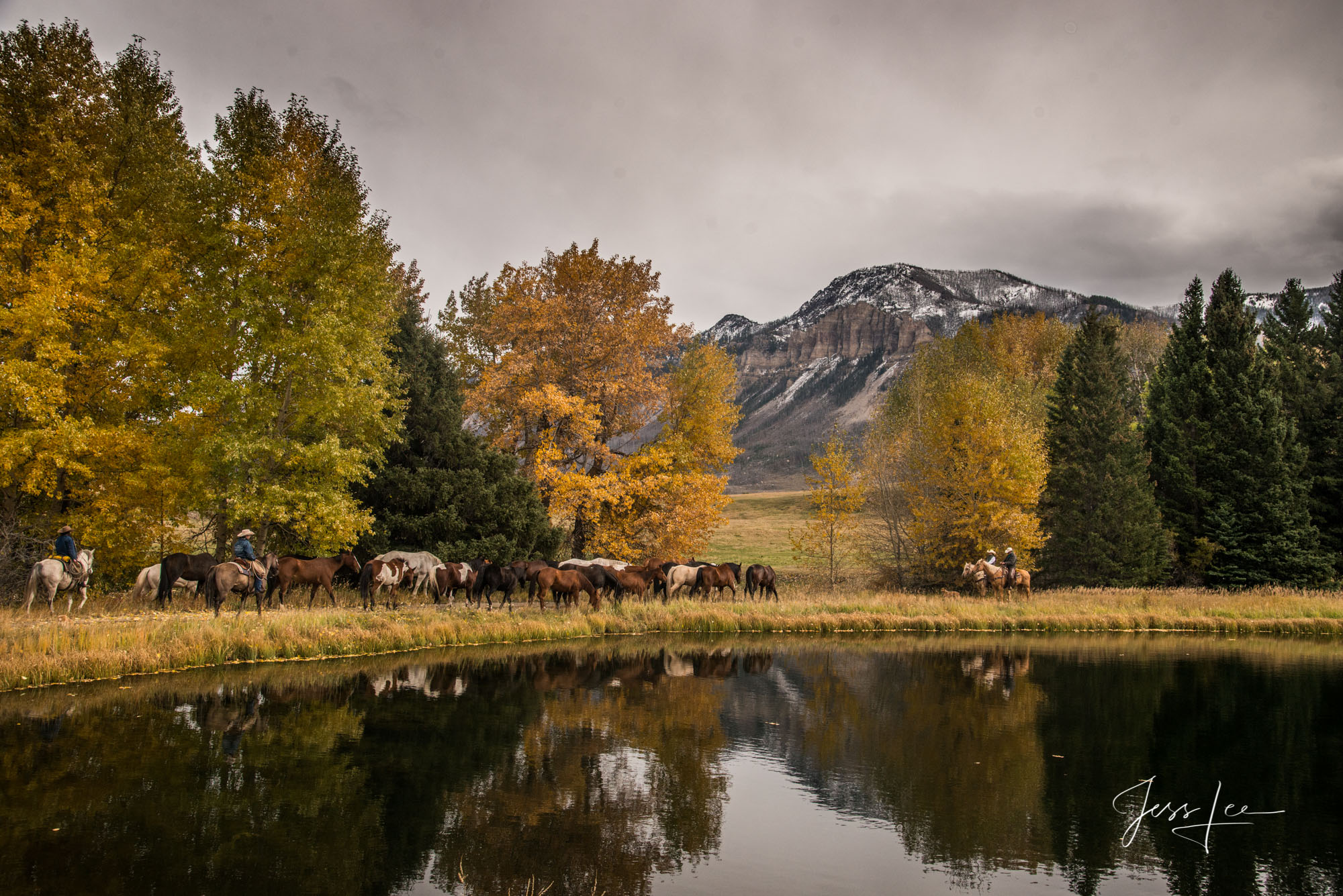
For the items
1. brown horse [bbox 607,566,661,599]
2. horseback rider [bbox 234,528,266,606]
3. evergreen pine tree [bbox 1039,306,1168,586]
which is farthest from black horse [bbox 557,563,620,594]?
evergreen pine tree [bbox 1039,306,1168,586]

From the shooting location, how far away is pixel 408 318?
40.0 metres

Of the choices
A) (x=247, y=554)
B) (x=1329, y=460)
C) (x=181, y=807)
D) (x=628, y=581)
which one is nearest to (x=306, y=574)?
(x=247, y=554)

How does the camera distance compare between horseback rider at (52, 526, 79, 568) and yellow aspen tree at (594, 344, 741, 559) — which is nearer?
horseback rider at (52, 526, 79, 568)

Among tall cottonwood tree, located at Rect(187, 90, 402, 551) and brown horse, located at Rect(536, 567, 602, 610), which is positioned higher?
tall cottonwood tree, located at Rect(187, 90, 402, 551)

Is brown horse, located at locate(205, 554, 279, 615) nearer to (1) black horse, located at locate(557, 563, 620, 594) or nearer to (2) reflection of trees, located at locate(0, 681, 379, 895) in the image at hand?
(2) reflection of trees, located at locate(0, 681, 379, 895)

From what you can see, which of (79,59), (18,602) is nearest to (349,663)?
(18,602)

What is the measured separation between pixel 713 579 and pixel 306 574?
56.0ft

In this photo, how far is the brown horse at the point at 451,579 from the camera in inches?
1217

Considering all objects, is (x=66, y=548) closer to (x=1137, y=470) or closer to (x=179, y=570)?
Answer: (x=179, y=570)

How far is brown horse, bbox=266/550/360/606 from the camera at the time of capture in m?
26.6

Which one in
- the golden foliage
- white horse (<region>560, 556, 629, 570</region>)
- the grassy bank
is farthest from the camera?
the golden foliage

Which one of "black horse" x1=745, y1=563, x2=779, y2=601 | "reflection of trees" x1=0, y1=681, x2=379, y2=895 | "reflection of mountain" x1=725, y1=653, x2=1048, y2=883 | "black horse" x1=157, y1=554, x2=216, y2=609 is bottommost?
"reflection of mountain" x1=725, y1=653, x2=1048, y2=883

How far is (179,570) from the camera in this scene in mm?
25031

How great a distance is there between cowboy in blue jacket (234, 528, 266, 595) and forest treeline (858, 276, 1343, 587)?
31.8 meters
